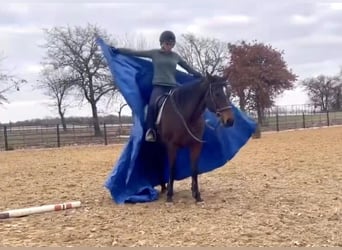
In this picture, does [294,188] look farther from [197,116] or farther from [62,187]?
[62,187]

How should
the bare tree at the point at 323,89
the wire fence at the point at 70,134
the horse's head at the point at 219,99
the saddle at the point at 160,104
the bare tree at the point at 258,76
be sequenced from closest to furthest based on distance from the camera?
1. the horse's head at the point at 219,99
2. the saddle at the point at 160,104
3. the wire fence at the point at 70,134
4. the bare tree at the point at 258,76
5. the bare tree at the point at 323,89

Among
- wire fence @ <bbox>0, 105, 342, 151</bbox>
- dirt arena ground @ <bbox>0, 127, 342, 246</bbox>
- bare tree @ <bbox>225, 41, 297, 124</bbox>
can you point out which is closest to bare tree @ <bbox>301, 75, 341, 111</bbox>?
wire fence @ <bbox>0, 105, 342, 151</bbox>

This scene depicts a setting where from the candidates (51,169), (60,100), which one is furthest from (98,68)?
(51,169)

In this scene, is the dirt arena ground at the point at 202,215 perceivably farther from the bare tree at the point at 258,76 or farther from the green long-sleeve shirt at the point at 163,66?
the bare tree at the point at 258,76

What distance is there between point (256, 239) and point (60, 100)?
44.5 metres

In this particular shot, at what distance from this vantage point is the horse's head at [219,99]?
222 inches

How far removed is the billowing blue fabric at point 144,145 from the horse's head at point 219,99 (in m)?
0.75

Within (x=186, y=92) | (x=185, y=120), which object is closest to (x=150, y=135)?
(x=185, y=120)

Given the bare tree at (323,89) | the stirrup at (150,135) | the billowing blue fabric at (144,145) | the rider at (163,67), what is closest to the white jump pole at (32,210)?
the billowing blue fabric at (144,145)

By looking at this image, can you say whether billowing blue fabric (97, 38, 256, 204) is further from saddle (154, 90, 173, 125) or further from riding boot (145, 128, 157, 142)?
saddle (154, 90, 173, 125)

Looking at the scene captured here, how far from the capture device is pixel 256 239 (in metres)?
4.26

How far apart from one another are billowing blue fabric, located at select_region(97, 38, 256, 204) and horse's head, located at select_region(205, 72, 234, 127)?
75 centimetres

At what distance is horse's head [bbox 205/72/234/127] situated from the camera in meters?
5.64

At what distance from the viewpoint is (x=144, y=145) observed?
6.78m
